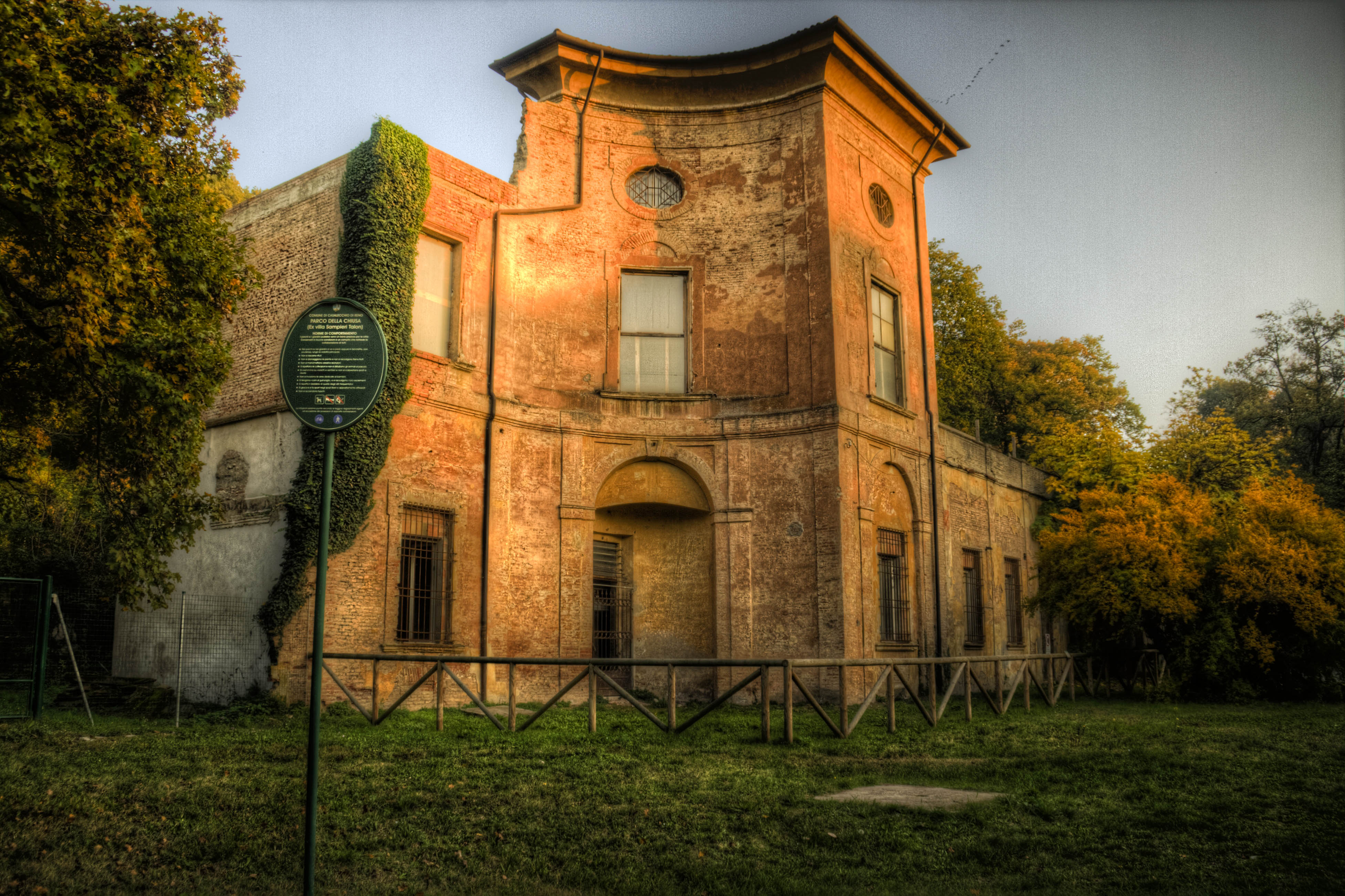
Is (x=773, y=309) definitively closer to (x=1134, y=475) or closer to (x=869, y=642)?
(x=869, y=642)

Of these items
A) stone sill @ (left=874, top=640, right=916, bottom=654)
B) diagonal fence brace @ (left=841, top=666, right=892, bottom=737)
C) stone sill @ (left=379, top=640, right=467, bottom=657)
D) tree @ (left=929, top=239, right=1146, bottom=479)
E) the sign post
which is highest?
tree @ (left=929, top=239, right=1146, bottom=479)

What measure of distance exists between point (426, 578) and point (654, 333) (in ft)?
20.9

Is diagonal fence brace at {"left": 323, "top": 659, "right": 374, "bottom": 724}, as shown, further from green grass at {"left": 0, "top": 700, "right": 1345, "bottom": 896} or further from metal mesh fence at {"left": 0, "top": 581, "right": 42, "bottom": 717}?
metal mesh fence at {"left": 0, "top": 581, "right": 42, "bottom": 717}

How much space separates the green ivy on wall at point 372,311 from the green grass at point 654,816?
9.63 feet

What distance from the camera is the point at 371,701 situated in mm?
13516

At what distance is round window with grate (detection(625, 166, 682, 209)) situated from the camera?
62.8 ft

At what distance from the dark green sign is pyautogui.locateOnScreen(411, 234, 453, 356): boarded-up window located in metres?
10.7

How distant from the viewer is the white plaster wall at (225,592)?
46.2ft

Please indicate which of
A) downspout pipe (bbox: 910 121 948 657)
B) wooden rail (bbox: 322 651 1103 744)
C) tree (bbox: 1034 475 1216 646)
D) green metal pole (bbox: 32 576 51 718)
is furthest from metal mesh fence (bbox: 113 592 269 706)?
tree (bbox: 1034 475 1216 646)

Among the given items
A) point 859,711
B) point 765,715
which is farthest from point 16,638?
point 859,711

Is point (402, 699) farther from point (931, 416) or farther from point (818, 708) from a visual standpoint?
point (931, 416)

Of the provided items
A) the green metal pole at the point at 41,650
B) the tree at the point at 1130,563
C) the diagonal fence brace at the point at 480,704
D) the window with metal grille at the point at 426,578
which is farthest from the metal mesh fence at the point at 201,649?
the tree at the point at 1130,563

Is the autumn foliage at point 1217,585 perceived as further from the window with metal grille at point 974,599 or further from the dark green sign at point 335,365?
the dark green sign at point 335,365

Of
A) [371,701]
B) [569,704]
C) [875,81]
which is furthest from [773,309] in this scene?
[371,701]
